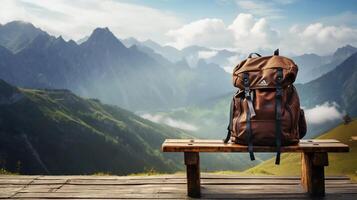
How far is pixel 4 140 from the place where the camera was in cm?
18338

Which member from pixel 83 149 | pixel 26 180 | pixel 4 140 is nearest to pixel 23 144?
pixel 4 140

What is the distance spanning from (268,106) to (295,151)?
3.68 ft

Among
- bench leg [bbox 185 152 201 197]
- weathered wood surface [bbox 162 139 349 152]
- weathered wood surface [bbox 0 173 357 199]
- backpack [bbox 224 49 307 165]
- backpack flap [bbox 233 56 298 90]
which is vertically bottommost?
weathered wood surface [bbox 0 173 357 199]

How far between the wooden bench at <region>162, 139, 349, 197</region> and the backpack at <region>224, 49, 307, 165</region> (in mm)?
180

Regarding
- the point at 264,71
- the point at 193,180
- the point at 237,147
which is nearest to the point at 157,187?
the point at 193,180

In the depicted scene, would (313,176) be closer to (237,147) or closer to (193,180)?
(237,147)

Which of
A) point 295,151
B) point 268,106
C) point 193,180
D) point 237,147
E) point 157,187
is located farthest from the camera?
point 157,187

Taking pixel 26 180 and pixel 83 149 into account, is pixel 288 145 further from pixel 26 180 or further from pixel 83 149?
pixel 83 149

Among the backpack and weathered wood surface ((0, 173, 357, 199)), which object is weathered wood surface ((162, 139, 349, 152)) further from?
weathered wood surface ((0, 173, 357, 199))

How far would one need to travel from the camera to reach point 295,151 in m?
7.89

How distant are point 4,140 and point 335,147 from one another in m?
193

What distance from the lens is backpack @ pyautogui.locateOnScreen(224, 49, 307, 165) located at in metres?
7.44

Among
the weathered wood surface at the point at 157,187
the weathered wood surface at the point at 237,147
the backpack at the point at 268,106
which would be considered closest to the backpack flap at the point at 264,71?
the backpack at the point at 268,106

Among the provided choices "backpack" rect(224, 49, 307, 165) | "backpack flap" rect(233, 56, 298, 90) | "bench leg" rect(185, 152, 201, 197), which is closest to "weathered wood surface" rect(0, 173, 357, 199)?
"bench leg" rect(185, 152, 201, 197)
